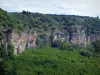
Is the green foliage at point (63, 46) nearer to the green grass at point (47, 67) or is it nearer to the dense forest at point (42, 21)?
the dense forest at point (42, 21)

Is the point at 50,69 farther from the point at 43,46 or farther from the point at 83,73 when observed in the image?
the point at 43,46

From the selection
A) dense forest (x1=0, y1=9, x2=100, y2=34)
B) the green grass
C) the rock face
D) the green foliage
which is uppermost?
dense forest (x1=0, y1=9, x2=100, y2=34)

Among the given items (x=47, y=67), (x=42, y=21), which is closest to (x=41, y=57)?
(x=47, y=67)

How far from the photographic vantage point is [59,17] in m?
92.5

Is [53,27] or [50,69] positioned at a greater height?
[53,27]

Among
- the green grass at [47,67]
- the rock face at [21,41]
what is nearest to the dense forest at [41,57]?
the green grass at [47,67]

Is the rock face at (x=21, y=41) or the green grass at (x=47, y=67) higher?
the rock face at (x=21, y=41)

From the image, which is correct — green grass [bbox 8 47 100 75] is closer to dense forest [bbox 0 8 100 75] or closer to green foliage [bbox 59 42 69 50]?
dense forest [bbox 0 8 100 75]

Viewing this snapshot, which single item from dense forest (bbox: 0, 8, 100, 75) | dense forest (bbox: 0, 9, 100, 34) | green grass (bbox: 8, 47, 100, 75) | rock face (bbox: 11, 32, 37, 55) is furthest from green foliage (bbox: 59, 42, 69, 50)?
green grass (bbox: 8, 47, 100, 75)

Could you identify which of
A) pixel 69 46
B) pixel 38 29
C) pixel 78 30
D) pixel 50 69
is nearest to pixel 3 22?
pixel 50 69

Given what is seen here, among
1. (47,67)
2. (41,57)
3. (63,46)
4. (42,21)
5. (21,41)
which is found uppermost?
(42,21)

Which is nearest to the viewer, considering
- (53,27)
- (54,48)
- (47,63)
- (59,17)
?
(47,63)

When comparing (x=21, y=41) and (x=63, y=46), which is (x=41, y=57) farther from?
(x=63, y=46)

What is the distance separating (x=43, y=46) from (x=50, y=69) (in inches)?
1022
